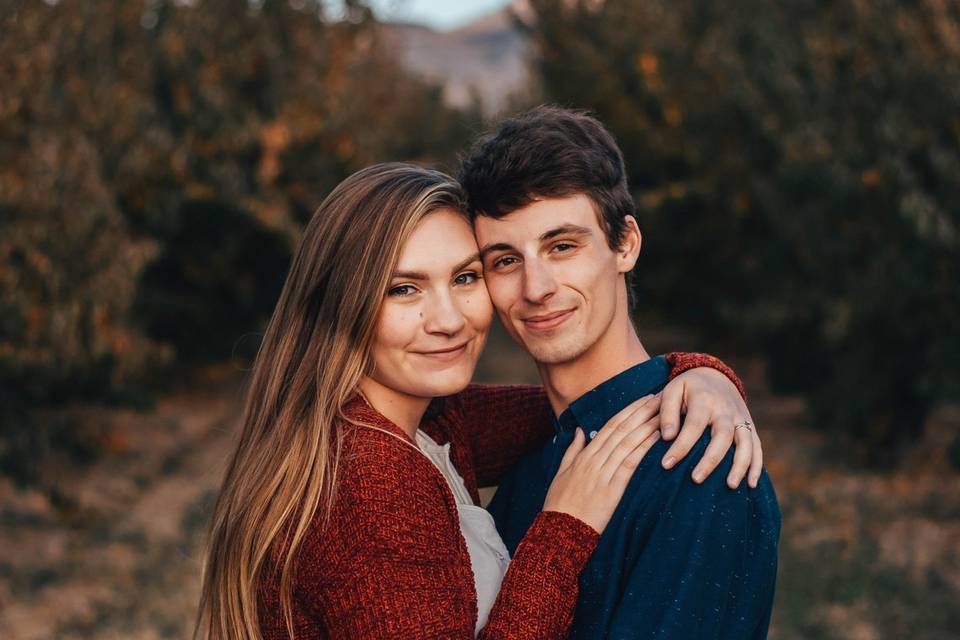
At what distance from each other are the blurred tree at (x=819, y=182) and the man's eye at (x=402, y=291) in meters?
5.38

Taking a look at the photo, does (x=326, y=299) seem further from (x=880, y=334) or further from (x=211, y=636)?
(x=880, y=334)

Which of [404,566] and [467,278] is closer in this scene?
[404,566]

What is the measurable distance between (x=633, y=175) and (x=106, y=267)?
1008 centimetres

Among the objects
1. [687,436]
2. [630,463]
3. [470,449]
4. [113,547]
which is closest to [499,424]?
[470,449]

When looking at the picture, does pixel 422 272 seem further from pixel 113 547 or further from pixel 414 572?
pixel 113 547

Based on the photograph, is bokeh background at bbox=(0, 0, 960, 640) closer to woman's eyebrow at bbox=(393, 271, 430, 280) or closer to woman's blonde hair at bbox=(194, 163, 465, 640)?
woman's blonde hair at bbox=(194, 163, 465, 640)

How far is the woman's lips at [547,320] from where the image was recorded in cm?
281

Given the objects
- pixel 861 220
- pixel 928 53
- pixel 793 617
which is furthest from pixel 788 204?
pixel 793 617

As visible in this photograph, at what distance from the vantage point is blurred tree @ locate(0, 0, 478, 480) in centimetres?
675

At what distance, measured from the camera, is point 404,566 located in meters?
2.23

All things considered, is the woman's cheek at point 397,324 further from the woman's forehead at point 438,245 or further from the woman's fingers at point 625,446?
the woman's fingers at point 625,446

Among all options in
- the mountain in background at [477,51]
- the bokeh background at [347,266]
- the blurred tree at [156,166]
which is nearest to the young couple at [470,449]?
the bokeh background at [347,266]

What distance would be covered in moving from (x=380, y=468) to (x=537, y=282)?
2.38 feet

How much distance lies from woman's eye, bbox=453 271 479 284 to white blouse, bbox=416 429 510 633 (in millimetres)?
487
